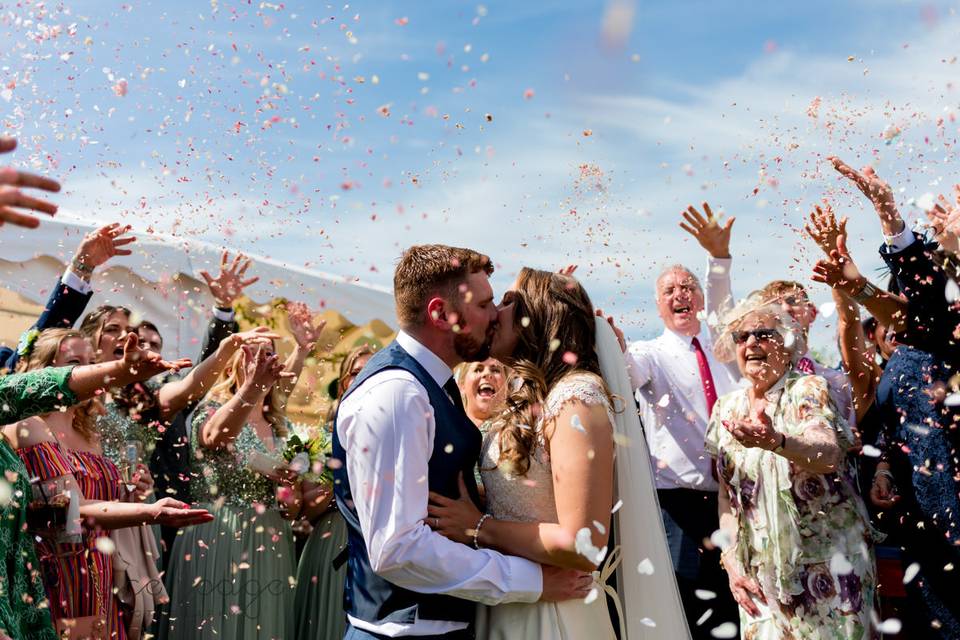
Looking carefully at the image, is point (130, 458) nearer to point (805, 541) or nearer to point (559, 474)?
point (559, 474)

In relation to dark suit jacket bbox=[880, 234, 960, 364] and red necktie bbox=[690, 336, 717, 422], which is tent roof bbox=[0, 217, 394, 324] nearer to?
red necktie bbox=[690, 336, 717, 422]

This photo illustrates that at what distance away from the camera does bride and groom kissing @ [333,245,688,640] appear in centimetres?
285

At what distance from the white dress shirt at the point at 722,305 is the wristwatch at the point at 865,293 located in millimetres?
852

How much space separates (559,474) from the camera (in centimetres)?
301

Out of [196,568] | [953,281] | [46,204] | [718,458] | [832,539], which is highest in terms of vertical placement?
[953,281]

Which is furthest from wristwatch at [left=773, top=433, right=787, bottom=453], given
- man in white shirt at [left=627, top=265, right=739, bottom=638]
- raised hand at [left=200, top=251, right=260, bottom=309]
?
raised hand at [left=200, top=251, right=260, bottom=309]

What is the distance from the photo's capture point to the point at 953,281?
4.19 m

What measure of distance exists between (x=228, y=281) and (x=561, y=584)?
3981 mm

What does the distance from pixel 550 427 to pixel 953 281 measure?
7.16ft

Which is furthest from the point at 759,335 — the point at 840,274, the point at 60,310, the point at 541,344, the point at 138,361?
the point at 60,310

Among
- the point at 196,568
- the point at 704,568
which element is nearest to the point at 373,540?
the point at 704,568

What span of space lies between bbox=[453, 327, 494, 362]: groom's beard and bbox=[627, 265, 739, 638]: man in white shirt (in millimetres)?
2251

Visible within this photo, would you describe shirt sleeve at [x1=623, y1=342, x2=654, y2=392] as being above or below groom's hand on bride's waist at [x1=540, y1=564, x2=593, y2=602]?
above

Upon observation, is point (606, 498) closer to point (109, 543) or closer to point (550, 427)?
point (550, 427)
